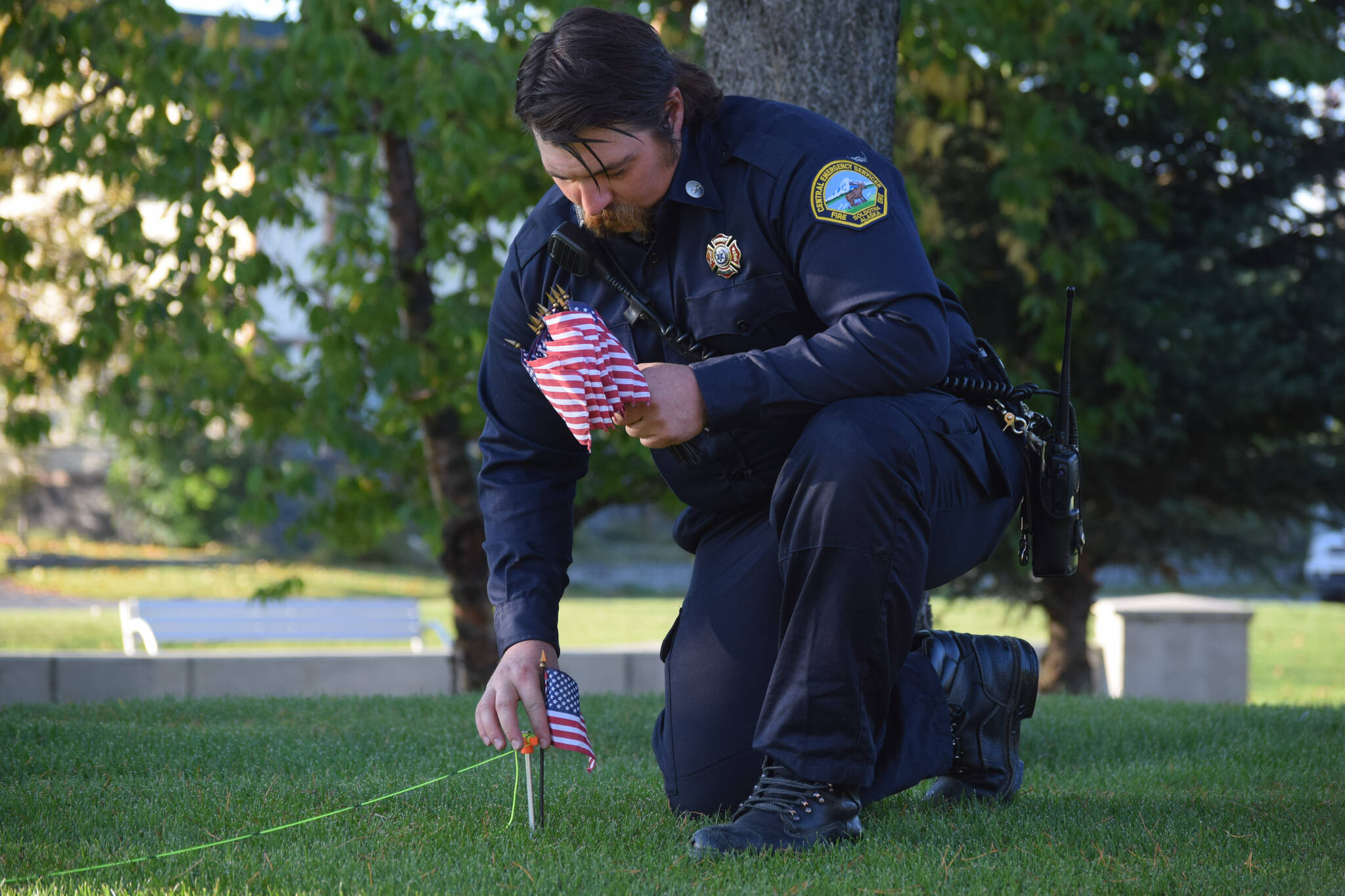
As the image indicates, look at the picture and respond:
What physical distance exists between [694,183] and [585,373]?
672 mm

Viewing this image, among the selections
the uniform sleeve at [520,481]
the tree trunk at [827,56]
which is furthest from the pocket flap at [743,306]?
the tree trunk at [827,56]

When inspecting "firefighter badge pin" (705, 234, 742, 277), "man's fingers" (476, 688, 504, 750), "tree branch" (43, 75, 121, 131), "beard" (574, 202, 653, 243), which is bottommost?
"man's fingers" (476, 688, 504, 750)

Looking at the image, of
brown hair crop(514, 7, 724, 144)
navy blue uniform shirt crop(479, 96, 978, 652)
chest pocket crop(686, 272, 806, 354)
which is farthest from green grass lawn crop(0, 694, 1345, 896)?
brown hair crop(514, 7, 724, 144)

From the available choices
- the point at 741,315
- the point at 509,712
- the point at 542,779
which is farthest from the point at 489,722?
the point at 741,315

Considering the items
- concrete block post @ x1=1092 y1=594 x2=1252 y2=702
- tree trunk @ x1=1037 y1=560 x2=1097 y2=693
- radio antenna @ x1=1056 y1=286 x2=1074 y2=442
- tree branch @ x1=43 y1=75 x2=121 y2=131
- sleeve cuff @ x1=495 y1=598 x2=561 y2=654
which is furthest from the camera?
tree trunk @ x1=1037 y1=560 x2=1097 y2=693

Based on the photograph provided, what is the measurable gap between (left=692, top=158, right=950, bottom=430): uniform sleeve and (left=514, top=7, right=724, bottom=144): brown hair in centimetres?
38

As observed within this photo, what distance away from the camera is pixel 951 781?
2.71 m

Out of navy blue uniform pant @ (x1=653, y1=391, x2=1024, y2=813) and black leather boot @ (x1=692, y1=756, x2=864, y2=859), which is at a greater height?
navy blue uniform pant @ (x1=653, y1=391, x2=1024, y2=813)

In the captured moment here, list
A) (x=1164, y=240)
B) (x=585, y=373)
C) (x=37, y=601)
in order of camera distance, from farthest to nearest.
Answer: (x=37, y=601)
(x=1164, y=240)
(x=585, y=373)

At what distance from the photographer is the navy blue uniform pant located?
2.18 metres

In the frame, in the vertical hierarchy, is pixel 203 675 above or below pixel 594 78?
below

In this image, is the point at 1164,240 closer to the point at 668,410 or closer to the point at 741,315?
the point at 741,315

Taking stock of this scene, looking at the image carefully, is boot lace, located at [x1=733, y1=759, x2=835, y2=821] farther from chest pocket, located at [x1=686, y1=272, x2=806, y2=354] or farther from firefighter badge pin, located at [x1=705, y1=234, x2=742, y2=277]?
firefighter badge pin, located at [x1=705, y1=234, x2=742, y2=277]

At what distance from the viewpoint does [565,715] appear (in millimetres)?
2350
